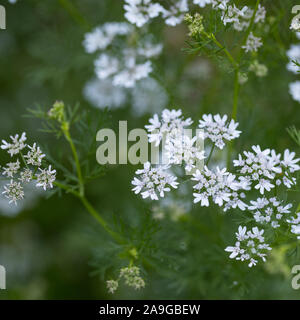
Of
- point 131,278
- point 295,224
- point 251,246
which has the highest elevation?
point 295,224

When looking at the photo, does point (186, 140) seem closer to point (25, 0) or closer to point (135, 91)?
point (135, 91)

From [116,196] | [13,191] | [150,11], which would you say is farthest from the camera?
[116,196]

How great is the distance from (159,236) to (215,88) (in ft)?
4.48

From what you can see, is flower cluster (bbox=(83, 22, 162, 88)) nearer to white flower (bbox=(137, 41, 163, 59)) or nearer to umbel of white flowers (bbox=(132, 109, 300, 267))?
white flower (bbox=(137, 41, 163, 59))

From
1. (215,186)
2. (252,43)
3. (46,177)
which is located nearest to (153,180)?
(215,186)

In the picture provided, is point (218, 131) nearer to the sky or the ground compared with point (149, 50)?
nearer to the ground

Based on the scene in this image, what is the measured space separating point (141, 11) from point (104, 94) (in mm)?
1504

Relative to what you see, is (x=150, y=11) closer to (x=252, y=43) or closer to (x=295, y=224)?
(x=252, y=43)

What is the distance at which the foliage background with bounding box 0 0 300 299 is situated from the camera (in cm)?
274

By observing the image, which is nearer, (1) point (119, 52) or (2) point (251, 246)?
(2) point (251, 246)

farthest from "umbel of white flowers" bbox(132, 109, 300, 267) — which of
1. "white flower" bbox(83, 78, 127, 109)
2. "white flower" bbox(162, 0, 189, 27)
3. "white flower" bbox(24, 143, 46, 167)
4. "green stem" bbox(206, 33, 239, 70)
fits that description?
"white flower" bbox(83, 78, 127, 109)

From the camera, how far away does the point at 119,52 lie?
3137 millimetres
